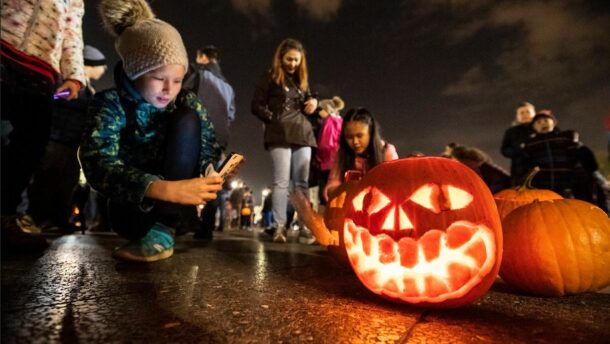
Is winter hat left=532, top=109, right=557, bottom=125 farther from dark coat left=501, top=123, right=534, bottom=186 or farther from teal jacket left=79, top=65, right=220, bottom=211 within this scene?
teal jacket left=79, top=65, right=220, bottom=211

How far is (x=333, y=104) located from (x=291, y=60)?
1768 millimetres

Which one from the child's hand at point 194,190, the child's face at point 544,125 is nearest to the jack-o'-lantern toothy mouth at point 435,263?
the child's hand at point 194,190

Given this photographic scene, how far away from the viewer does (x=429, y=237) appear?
1276 millimetres

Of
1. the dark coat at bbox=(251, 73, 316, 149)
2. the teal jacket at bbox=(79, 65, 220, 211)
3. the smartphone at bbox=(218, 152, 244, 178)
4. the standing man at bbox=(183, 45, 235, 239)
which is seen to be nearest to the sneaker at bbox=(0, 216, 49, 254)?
the teal jacket at bbox=(79, 65, 220, 211)

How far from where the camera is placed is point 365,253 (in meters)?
1.41

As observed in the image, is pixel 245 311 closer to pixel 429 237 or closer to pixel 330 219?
pixel 429 237

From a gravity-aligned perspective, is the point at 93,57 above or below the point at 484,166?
above

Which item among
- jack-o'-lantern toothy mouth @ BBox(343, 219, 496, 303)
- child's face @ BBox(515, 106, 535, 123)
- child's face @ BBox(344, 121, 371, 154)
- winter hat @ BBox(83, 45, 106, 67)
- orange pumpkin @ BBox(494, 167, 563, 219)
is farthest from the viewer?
child's face @ BBox(515, 106, 535, 123)

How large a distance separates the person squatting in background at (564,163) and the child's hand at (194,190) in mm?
5052

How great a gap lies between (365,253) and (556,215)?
2.82 ft

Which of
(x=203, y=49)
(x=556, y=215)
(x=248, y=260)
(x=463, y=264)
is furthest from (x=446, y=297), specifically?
(x=203, y=49)

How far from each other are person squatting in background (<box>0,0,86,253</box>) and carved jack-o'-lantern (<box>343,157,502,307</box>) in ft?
6.83

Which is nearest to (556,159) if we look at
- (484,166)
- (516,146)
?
(516,146)

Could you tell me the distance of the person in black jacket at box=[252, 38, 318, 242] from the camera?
3.77m
